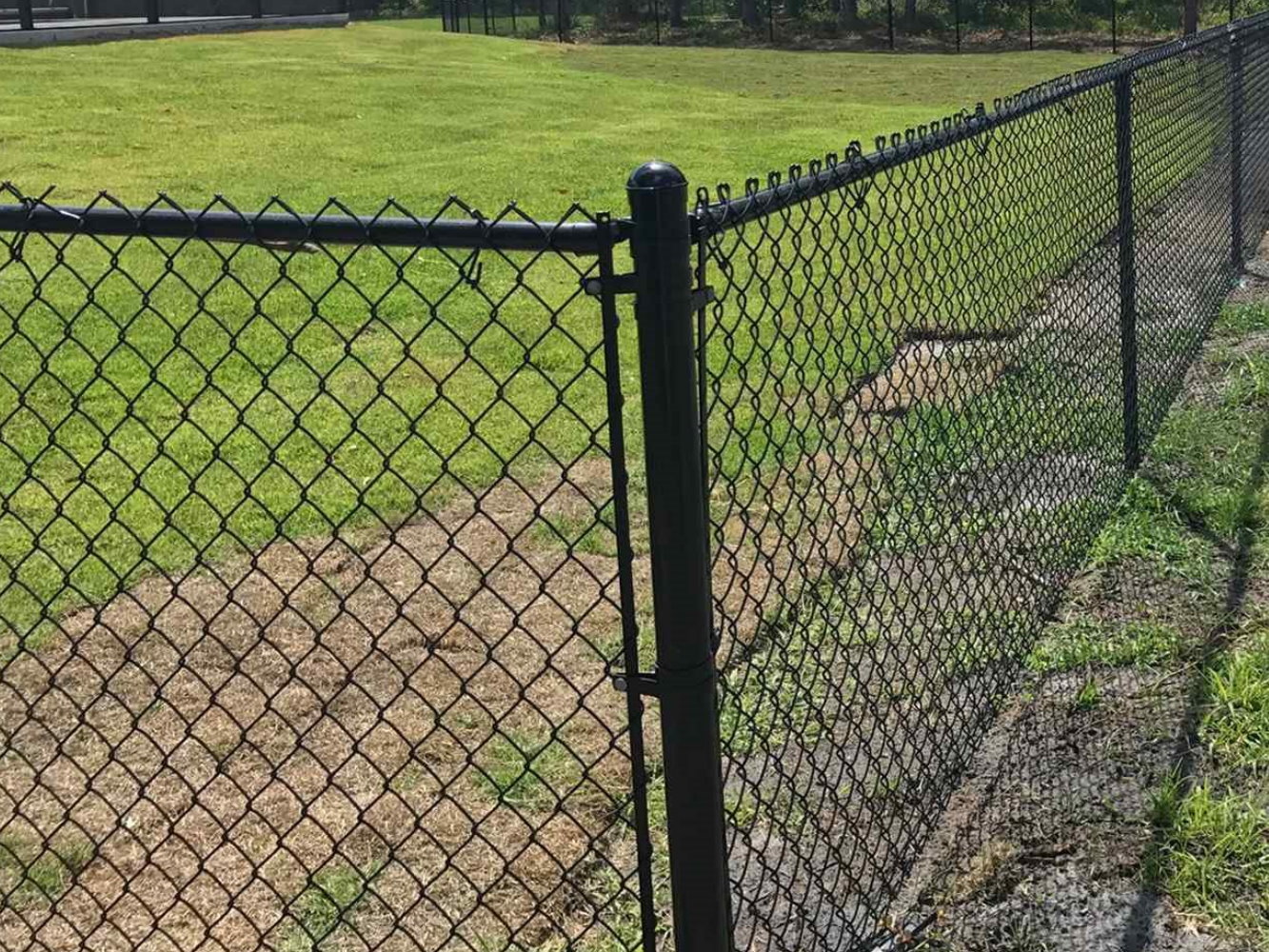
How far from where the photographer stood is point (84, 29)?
26469 mm

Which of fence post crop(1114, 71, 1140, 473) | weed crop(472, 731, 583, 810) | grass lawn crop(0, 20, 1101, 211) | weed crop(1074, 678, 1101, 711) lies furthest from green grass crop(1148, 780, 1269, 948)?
grass lawn crop(0, 20, 1101, 211)

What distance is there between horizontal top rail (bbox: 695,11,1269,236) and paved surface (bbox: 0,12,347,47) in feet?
77.9

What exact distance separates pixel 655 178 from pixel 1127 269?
13.6ft

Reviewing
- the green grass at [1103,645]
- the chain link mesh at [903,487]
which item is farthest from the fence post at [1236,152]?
the green grass at [1103,645]

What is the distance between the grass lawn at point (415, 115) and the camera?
1372 cm

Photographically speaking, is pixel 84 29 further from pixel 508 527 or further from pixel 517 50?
pixel 508 527

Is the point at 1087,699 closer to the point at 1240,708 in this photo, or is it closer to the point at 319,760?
the point at 1240,708

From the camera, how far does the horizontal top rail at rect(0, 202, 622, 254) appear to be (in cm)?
224

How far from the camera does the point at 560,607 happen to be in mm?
3281

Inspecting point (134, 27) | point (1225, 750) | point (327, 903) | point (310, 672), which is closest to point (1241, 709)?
point (1225, 750)

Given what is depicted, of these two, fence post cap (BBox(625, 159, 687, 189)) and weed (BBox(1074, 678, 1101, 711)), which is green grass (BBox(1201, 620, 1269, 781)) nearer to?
weed (BBox(1074, 678, 1101, 711))

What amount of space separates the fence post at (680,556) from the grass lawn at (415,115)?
10314 mm

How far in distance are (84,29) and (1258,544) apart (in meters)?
25.8

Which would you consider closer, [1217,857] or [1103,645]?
[1217,857]
